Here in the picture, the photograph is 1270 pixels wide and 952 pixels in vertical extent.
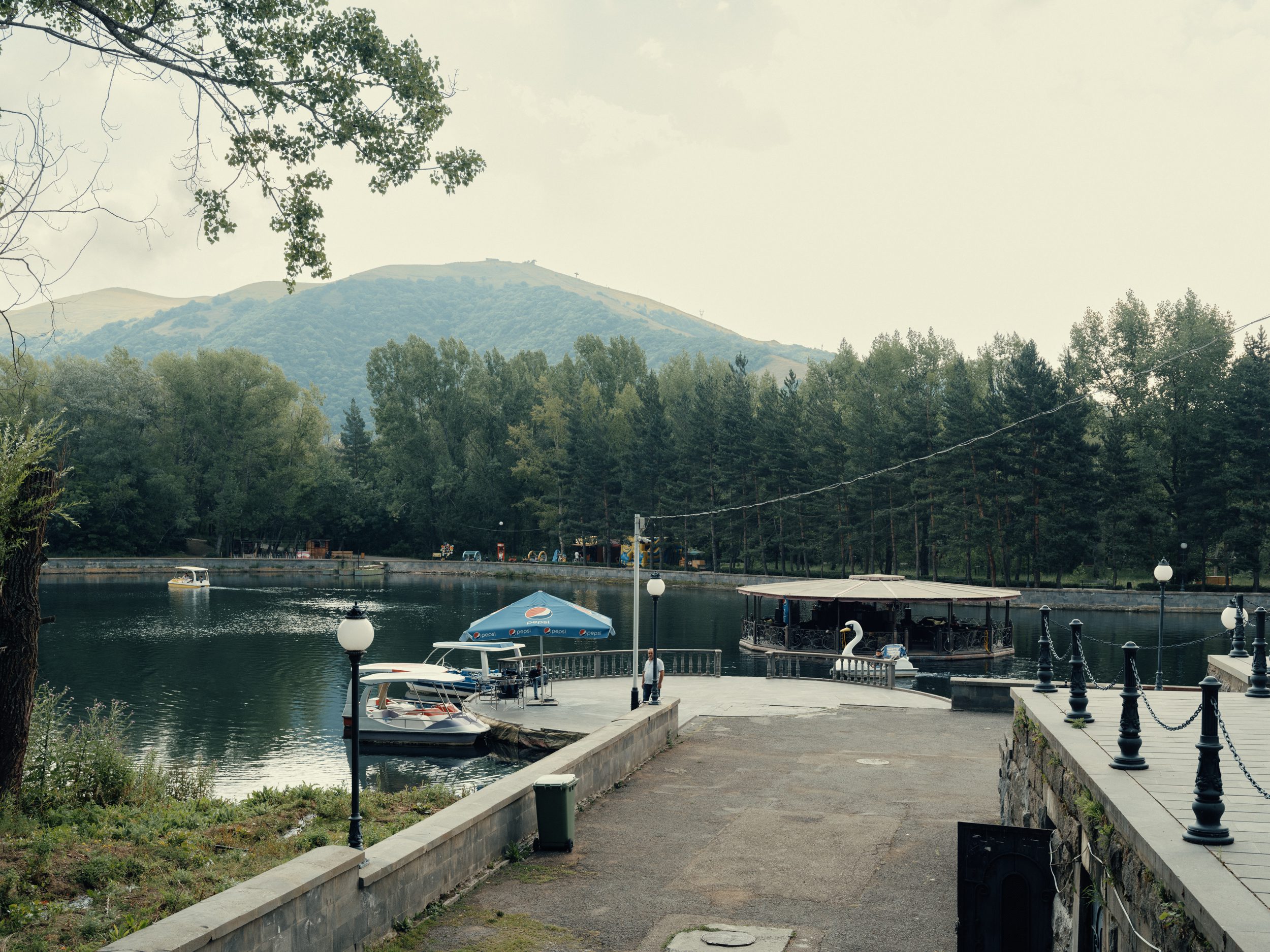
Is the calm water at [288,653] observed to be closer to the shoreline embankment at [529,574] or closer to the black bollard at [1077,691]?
the shoreline embankment at [529,574]

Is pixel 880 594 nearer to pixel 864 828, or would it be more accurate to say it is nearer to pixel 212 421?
pixel 864 828

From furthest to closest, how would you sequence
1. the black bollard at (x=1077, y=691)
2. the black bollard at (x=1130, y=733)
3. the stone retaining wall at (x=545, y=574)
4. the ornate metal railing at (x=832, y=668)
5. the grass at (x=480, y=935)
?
the stone retaining wall at (x=545, y=574) → the ornate metal railing at (x=832, y=668) → the black bollard at (x=1077, y=691) → the grass at (x=480, y=935) → the black bollard at (x=1130, y=733)

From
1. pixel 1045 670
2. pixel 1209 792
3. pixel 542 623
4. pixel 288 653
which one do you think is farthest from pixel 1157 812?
pixel 288 653

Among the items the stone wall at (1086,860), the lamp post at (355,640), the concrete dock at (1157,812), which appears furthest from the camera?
the lamp post at (355,640)

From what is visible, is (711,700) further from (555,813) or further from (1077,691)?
(1077,691)

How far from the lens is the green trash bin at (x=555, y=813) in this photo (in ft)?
38.4

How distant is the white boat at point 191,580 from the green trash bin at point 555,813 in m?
74.5

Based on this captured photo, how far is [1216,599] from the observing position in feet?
204

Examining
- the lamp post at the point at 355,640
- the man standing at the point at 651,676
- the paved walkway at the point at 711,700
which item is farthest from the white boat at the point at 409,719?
the lamp post at the point at 355,640

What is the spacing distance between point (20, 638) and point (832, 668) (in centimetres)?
2917

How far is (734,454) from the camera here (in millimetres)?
84875

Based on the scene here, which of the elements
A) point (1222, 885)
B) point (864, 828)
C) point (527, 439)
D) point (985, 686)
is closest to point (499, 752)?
point (985, 686)

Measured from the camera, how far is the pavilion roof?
124ft

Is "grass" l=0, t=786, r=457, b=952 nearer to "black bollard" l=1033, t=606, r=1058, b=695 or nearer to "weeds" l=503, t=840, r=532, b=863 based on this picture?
"weeds" l=503, t=840, r=532, b=863
